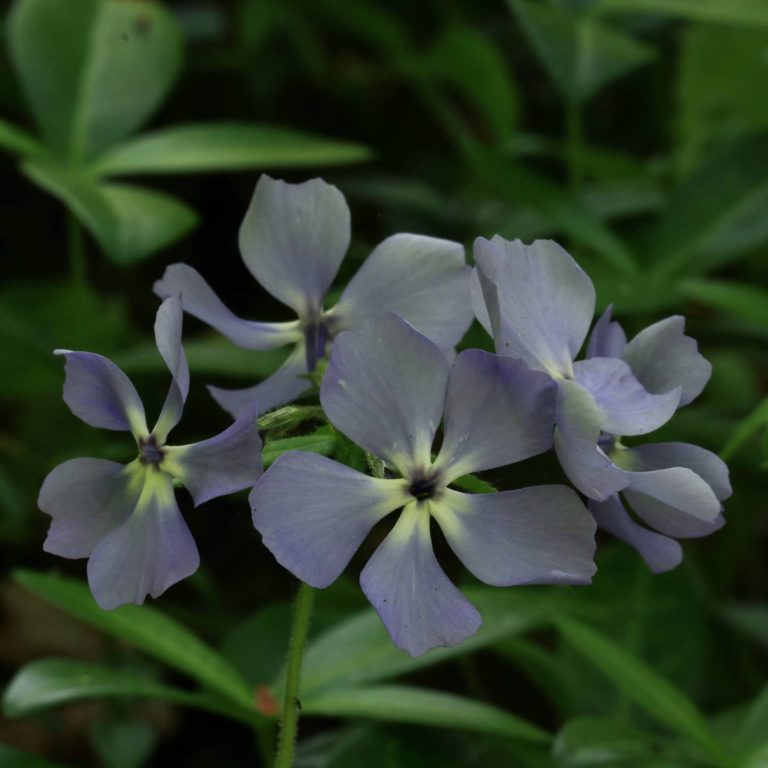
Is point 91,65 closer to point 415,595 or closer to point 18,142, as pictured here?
point 18,142

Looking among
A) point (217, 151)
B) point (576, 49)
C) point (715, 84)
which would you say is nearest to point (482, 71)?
point (576, 49)

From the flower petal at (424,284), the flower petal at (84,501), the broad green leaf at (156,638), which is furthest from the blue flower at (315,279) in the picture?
the broad green leaf at (156,638)

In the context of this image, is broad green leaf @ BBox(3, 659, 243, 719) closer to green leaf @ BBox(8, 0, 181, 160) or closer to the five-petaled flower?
the five-petaled flower

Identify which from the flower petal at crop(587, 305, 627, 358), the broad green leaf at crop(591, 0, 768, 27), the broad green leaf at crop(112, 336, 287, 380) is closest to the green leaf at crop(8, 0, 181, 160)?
the broad green leaf at crop(112, 336, 287, 380)

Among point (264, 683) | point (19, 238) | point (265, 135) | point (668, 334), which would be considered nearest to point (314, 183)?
point (668, 334)

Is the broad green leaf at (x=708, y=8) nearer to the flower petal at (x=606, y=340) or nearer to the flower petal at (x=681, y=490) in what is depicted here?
the flower petal at (x=606, y=340)
